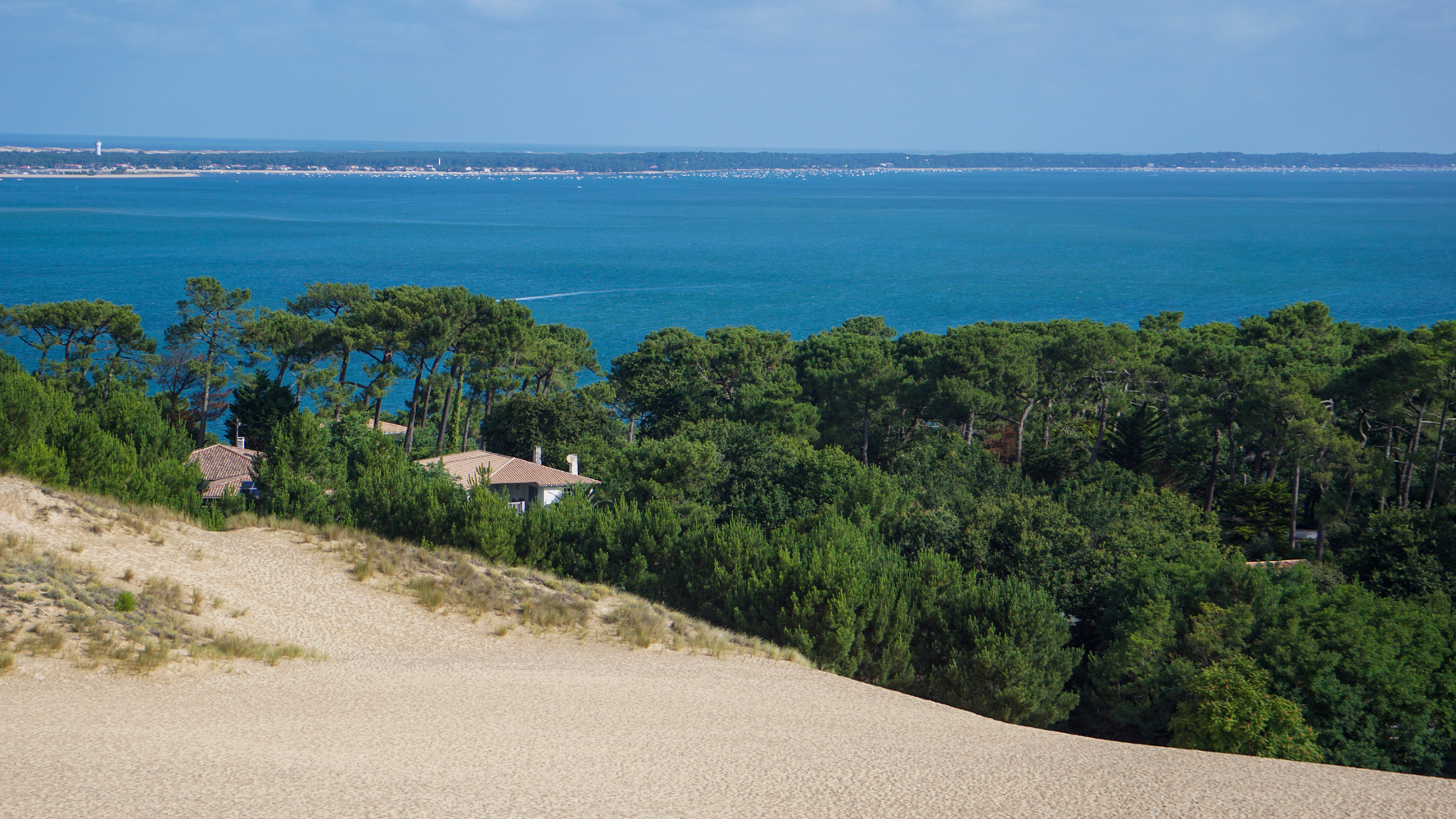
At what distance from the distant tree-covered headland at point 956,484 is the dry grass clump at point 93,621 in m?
5.84

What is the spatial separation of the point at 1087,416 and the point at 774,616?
96.3 ft

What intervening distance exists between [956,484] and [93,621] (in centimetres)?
2125

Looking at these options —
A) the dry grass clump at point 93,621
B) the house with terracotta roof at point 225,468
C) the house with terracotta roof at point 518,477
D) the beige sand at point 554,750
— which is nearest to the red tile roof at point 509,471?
the house with terracotta roof at point 518,477

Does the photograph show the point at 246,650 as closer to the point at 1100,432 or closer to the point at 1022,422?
the point at 1100,432

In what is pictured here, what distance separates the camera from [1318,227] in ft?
617

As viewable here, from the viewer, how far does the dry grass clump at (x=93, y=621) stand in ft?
44.4

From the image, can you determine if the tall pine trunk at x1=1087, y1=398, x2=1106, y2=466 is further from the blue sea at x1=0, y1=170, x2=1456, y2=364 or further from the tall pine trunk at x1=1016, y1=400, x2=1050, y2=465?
the blue sea at x1=0, y1=170, x2=1456, y2=364

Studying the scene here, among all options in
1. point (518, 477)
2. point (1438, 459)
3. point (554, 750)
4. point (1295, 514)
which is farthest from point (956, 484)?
point (554, 750)

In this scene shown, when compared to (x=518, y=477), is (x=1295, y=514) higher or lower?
higher

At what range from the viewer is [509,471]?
34.7m

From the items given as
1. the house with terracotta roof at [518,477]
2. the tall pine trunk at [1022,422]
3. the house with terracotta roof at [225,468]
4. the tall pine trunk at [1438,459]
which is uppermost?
the tall pine trunk at [1438,459]

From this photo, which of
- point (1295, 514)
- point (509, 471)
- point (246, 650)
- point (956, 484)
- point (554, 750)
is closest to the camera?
point (554, 750)

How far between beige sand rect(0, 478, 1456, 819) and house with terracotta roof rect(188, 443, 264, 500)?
15.9 metres

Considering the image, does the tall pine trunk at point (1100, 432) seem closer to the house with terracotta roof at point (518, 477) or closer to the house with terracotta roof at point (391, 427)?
the house with terracotta roof at point (518, 477)
